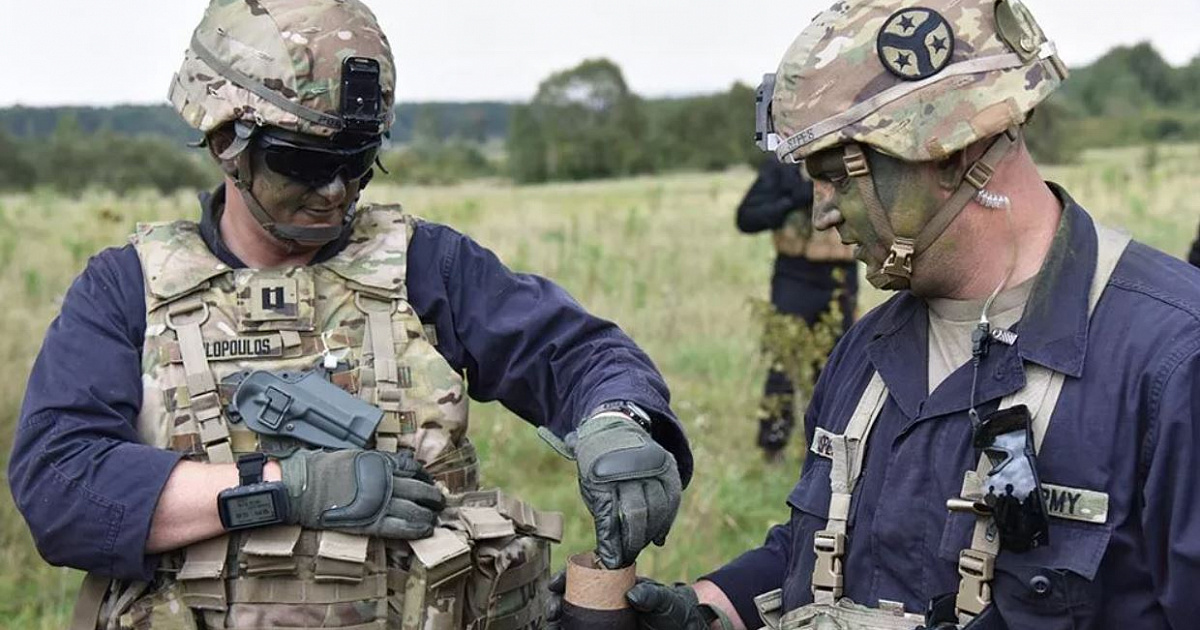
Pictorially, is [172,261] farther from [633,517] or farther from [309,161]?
[633,517]

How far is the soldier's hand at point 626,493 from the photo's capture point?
2789mm

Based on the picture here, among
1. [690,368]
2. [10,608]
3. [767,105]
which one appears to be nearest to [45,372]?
[767,105]

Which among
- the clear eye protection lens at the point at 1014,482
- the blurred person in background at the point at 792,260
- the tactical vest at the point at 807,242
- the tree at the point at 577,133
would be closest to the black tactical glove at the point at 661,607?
the clear eye protection lens at the point at 1014,482

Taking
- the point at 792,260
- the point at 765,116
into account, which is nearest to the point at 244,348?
the point at 765,116

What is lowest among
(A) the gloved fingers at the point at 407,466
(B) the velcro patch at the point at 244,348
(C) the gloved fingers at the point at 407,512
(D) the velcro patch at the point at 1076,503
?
(C) the gloved fingers at the point at 407,512

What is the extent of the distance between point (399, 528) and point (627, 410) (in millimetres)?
582

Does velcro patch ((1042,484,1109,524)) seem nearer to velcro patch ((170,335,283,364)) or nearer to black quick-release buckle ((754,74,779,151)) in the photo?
black quick-release buckle ((754,74,779,151))

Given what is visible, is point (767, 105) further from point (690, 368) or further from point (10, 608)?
point (690, 368)

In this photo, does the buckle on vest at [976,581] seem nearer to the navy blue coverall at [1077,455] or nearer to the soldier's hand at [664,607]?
the navy blue coverall at [1077,455]

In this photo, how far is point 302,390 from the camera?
3.18 metres

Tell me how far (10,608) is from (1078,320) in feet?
16.1

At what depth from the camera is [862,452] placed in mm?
2652

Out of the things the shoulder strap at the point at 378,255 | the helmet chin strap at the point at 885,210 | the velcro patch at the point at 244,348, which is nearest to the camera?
the helmet chin strap at the point at 885,210

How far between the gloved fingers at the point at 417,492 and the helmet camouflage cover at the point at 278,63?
842 mm
